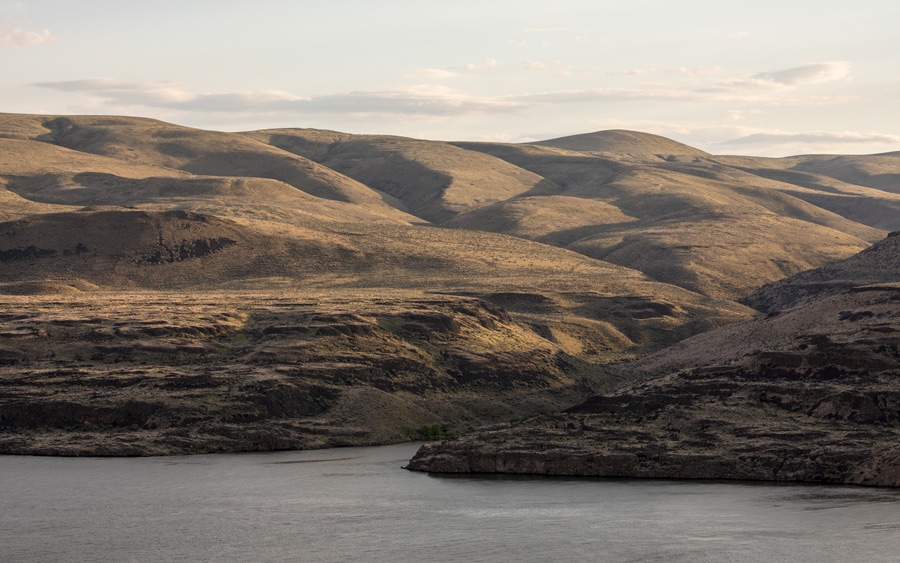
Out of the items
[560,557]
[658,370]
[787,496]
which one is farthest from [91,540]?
[658,370]

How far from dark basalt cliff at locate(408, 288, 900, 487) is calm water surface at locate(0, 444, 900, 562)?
2224 millimetres

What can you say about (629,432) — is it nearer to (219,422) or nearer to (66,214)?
(219,422)

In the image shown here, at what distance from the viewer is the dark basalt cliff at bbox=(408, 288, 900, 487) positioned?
81.5 metres

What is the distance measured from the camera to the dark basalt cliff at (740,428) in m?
81.5

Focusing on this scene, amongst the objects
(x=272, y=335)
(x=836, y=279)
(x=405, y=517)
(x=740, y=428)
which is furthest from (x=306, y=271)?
(x=405, y=517)

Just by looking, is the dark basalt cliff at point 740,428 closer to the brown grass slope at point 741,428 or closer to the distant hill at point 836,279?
the brown grass slope at point 741,428

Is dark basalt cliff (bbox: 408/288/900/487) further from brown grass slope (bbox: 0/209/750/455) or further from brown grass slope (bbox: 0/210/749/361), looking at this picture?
brown grass slope (bbox: 0/210/749/361)

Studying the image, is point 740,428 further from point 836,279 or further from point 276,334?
point 836,279

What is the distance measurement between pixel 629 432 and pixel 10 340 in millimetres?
57050

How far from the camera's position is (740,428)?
3435 inches

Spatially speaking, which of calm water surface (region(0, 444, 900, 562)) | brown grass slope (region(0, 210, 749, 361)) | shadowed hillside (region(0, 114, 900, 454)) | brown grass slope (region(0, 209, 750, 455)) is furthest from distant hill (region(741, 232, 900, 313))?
calm water surface (region(0, 444, 900, 562))

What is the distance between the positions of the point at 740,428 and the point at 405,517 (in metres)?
27.1

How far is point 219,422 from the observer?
100125 mm

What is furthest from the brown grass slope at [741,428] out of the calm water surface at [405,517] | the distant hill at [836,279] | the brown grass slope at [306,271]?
the distant hill at [836,279]
